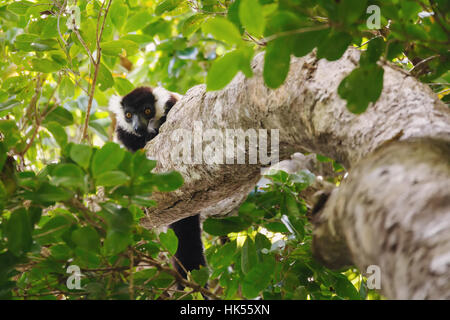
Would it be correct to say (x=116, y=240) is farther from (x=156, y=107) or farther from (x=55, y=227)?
(x=156, y=107)

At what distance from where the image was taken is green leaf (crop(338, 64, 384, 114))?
3.55 feet

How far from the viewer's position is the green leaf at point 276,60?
104 cm

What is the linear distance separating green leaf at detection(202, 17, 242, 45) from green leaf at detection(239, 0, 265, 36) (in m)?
0.09

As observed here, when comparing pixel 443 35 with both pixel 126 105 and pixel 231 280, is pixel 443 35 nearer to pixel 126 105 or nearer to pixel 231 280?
pixel 231 280

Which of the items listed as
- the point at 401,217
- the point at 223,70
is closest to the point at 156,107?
the point at 223,70

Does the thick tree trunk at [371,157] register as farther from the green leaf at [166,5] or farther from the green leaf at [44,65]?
the green leaf at [44,65]

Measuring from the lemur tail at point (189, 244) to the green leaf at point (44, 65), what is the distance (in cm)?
152

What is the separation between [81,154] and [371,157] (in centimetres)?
79

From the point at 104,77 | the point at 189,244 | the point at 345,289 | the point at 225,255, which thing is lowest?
the point at 189,244

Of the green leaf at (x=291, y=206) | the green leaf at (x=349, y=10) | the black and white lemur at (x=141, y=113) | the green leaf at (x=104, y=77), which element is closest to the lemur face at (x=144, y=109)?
the black and white lemur at (x=141, y=113)

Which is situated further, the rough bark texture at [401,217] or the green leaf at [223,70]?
the green leaf at [223,70]

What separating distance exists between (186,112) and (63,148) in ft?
3.39

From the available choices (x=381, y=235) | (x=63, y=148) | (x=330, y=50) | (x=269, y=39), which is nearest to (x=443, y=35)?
(x=330, y=50)

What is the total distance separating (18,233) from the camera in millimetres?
1104
